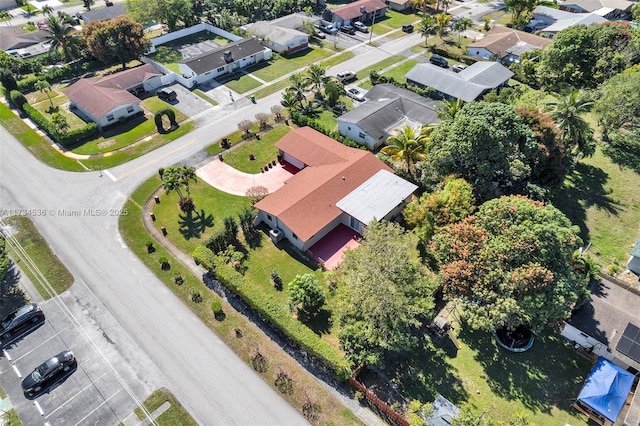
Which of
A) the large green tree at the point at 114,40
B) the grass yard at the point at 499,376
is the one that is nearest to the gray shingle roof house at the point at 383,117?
the grass yard at the point at 499,376

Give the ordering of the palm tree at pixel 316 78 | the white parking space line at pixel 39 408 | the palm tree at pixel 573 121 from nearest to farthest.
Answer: the white parking space line at pixel 39 408 → the palm tree at pixel 573 121 → the palm tree at pixel 316 78

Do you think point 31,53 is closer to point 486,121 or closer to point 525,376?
point 486,121

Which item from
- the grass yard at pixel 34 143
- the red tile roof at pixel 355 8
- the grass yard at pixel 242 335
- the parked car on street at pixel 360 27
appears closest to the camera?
the grass yard at pixel 242 335

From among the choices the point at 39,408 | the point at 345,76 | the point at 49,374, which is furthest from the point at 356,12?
the point at 39,408

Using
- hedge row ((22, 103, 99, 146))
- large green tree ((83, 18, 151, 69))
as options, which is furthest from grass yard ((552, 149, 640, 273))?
large green tree ((83, 18, 151, 69))

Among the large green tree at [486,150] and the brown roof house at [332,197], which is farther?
the brown roof house at [332,197]

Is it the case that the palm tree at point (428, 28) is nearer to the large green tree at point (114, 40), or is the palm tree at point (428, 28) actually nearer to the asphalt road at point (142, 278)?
the asphalt road at point (142, 278)
